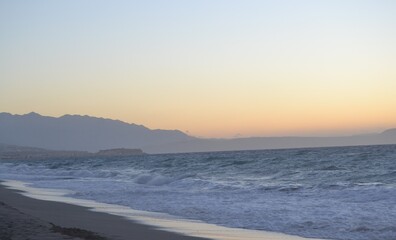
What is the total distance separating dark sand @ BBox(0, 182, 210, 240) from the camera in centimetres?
1051

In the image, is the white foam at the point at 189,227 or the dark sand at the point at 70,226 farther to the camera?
the white foam at the point at 189,227

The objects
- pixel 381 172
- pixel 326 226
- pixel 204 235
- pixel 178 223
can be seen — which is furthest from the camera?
pixel 381 172

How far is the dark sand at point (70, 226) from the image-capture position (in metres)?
10.5

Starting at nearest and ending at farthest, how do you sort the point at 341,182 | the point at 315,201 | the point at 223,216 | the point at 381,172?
the point at 223,216, the point at 315,201, the point at 341,182, the point at 381,172

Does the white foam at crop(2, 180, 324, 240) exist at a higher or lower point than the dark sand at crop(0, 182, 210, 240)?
lower

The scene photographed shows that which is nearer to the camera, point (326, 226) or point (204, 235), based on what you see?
point (204, 235)

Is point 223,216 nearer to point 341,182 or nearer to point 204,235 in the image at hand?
point 204,235

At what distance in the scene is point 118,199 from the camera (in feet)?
71.7

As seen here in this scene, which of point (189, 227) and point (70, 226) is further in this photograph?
point (189, 227)

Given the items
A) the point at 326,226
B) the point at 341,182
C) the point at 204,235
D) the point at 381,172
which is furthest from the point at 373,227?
the point at 381,172

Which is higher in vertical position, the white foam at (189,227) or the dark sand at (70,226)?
the dark sand at (70,226)

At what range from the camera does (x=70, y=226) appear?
13.1m

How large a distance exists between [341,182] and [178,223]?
44.0 ft

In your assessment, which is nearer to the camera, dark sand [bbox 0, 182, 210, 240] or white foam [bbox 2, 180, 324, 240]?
dark sand [bbox 0, 182, 210, 240]
